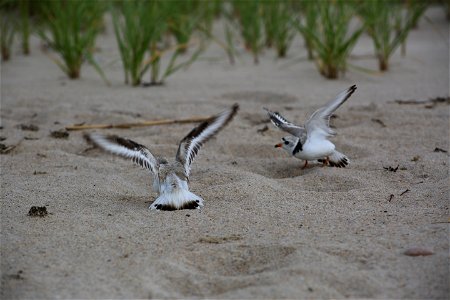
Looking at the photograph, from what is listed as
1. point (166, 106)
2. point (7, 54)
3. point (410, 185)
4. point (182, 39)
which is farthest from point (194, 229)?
point (7, 54)

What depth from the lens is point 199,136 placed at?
3668 mm

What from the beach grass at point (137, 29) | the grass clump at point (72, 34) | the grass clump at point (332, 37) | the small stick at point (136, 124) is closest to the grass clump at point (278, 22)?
the grass clump at point (332, 37)

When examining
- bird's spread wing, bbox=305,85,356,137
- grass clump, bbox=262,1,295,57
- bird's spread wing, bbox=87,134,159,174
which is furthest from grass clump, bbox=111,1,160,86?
bird's spread wing, bbox=87,134,159,174

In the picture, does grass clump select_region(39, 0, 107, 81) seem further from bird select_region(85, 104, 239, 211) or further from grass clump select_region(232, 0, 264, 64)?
bird select_region(85, 104, 239, 211)

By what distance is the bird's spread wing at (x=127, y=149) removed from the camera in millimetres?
3438

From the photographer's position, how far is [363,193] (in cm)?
350

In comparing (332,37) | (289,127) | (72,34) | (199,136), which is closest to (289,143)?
(289,127)

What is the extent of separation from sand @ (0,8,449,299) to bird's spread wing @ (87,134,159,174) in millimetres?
207

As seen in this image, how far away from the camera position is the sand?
253cm

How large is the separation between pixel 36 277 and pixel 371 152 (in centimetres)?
241

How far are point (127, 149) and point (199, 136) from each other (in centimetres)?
41

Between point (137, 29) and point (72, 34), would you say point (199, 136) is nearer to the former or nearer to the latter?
point (137, 29)

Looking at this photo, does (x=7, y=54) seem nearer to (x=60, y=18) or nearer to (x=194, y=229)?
(x=60, y=18)

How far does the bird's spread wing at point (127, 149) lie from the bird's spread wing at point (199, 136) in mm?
166
